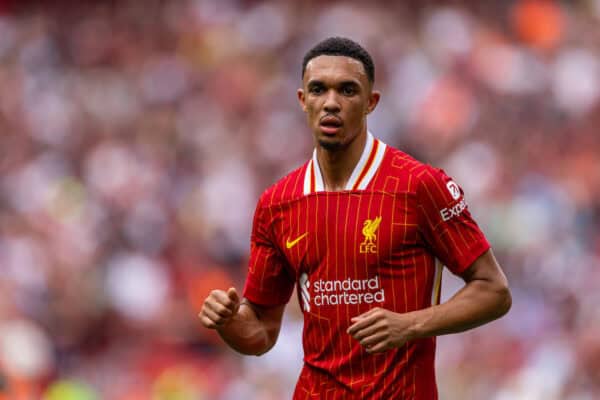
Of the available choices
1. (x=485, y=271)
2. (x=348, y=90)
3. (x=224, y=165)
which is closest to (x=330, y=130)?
(x=348, y=90)

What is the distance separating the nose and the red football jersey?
21 cm

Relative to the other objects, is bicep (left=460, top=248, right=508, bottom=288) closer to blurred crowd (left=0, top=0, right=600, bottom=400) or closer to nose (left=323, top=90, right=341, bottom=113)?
nose (left=323, top=90, right=341, bottom=113)

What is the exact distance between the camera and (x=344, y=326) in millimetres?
3695

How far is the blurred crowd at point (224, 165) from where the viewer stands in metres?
8.47

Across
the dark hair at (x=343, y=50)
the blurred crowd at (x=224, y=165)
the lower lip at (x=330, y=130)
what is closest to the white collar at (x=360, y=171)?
the lower lip at (x=330, y=130)

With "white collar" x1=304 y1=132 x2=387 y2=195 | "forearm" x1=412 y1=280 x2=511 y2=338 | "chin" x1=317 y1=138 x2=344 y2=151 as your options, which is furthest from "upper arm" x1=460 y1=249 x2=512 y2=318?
"chin" x1=317 y1=138 x2=344 y2=151

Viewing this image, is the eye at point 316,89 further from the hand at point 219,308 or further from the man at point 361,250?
the hand at point 219,308

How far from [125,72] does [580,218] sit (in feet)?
16.5

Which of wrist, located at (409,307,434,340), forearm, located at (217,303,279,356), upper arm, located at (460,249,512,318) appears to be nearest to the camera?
wrist, located at (409,307,434,340)

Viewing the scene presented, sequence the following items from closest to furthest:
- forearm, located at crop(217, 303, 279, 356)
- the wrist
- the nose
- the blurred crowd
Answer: the wrist
the nose
forearm, located at crop(217, 303, 279, 356)
the blurred crowd

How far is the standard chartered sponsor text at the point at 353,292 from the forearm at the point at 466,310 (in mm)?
213

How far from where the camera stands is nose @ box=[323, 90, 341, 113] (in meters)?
3.73

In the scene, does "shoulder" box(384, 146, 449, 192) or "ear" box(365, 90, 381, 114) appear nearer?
"shoulder" box(384, 146, 449, 192)

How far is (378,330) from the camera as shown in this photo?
3330 mm
